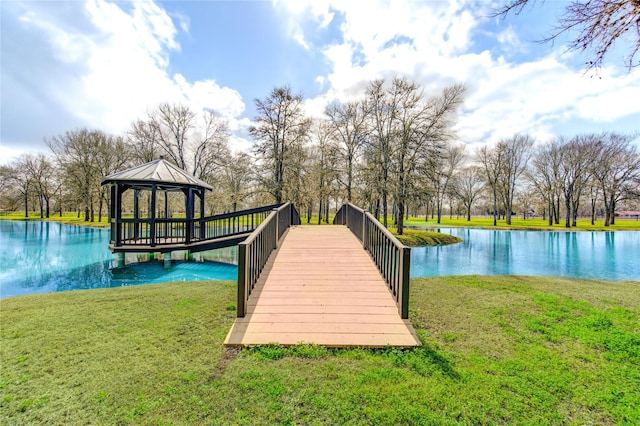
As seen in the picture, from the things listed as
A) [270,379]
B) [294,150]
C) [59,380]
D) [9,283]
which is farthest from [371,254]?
[294,150]

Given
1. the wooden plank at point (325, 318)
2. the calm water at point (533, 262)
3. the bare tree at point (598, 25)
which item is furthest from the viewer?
the calm water at point (533, 262)

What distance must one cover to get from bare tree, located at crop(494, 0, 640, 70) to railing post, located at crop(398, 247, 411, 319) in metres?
3.50

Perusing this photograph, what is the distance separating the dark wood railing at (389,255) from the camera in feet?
12.7

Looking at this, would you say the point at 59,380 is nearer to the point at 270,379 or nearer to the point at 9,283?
the point at 270,379

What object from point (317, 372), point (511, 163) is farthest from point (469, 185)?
point (317, 372)

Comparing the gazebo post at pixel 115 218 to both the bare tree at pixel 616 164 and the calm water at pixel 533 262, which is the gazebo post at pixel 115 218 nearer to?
the calm water at pixel 533 262

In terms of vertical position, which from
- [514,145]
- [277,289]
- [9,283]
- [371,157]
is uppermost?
[514,145]

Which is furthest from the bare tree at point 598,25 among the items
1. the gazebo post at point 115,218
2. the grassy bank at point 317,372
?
the gazebo post at point 115,218

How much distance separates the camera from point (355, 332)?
3469 millimetres

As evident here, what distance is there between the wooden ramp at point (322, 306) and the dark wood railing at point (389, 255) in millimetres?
148

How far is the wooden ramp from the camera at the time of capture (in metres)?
3.36

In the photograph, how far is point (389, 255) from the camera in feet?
15.7

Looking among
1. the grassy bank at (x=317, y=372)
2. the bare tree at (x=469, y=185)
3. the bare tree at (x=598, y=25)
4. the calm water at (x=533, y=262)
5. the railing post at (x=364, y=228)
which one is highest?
the bare tree at (x=469, y=185)

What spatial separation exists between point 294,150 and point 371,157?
17.9 ft
